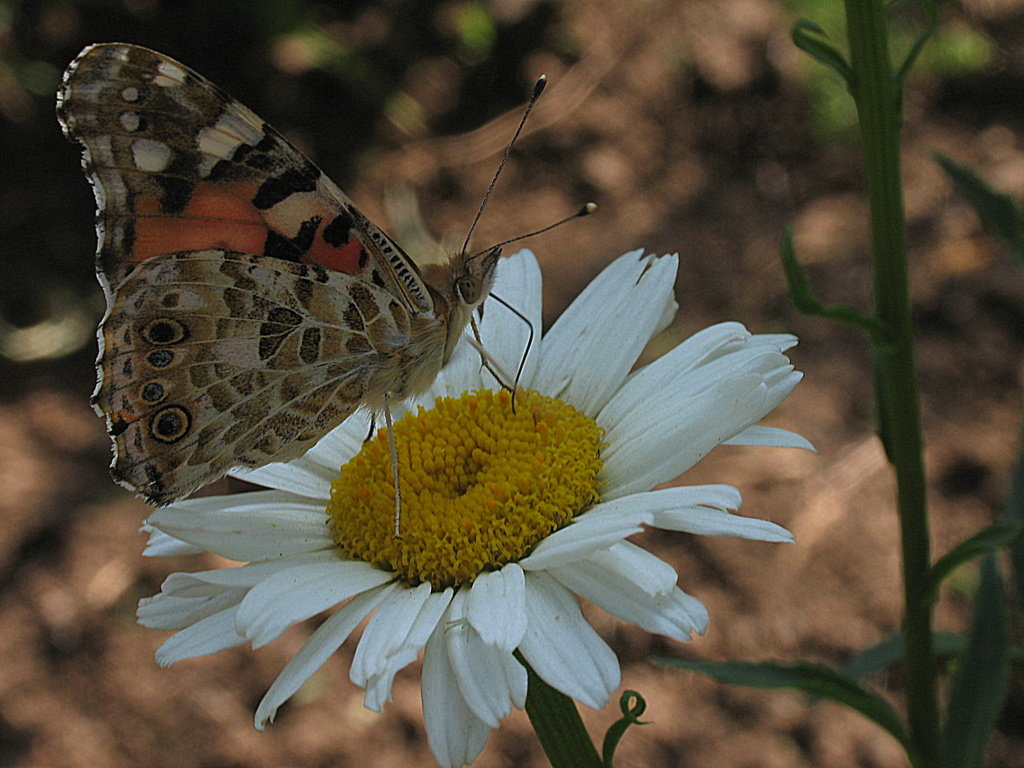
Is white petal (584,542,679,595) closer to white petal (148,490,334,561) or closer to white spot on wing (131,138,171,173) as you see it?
white petal (148,490,334,561)

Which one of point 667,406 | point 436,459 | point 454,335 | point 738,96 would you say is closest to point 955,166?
point 667,406

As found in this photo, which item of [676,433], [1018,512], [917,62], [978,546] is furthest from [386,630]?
[917,62]

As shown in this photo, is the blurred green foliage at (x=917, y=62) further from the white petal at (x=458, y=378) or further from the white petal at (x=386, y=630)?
the white petal at (x=386, y=630)

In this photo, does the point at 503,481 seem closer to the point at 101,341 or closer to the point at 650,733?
the point at 101,341

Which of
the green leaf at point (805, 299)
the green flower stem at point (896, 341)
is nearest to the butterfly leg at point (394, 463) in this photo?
the green leaf at point (805, 299)

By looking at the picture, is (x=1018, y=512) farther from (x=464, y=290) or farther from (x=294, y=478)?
(x=294, y=478)
